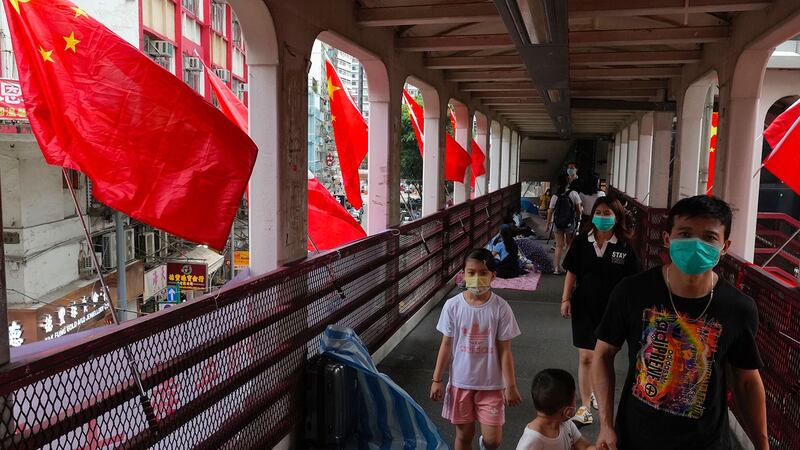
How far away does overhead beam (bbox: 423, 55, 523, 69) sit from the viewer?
9.19 meters

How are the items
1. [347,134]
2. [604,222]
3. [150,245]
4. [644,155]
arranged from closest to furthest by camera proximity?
1. [604,222]
2. [347,134]
3. [644,155]
4. [150,245]

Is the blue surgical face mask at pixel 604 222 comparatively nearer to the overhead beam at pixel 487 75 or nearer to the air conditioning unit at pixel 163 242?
the overhead beam at pixel 487 75

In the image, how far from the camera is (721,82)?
280 inches

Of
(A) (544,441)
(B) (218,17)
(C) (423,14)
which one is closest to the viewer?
(A) (544,441)

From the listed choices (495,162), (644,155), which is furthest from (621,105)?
(495,162)

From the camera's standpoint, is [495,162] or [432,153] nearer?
[432,153]

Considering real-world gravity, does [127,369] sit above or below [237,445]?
above

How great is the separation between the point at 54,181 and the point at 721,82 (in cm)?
1447

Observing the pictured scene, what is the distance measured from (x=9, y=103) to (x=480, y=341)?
1265 centimetres

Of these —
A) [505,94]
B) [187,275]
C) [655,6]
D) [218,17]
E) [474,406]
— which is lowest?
[187,275]

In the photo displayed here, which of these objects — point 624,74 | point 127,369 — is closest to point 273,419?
point 127,369

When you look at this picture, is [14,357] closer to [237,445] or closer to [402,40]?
[237,445]

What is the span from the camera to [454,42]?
7.69 m

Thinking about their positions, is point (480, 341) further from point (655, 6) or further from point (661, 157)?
point (661, 157)
